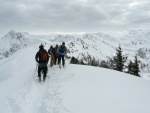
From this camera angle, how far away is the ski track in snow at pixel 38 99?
39.9 feet

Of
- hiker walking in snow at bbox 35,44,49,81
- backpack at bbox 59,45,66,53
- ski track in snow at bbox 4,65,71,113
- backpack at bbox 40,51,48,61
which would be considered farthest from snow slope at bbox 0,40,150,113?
backpack at bbox 59,45,66,53

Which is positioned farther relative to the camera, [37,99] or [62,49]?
[62,49]

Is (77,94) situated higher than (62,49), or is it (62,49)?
(62,49)

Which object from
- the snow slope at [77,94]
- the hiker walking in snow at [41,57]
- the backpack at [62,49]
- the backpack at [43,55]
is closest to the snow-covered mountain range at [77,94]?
the snow slope at [77,94]

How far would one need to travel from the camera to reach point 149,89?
53.1 feet

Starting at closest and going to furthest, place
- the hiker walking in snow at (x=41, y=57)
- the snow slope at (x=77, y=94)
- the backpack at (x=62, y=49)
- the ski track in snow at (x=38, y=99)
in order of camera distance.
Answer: the snow slope at (x=77, y=94), the ski track in snow at (x=38, y=99), the hiker walking in snow at (x=41, y=57), the backpack at (x=62, y=49)

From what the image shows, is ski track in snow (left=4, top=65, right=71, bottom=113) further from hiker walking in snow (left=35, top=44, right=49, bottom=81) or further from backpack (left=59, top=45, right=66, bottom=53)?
backpack (left=59, top=45, right=66, bottom=53)

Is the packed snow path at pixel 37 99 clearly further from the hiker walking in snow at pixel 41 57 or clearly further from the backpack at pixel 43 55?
the backpack at pixel 43 55

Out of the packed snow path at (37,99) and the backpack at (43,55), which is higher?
the backpack at (43,55)

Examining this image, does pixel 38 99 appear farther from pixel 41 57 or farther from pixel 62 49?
pixel 62 49

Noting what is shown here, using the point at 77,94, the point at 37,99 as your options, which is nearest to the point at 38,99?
the point at 37,99

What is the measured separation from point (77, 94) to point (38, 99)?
2.49 m

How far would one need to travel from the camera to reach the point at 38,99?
1391cm

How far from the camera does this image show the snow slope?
11852 millimetres
